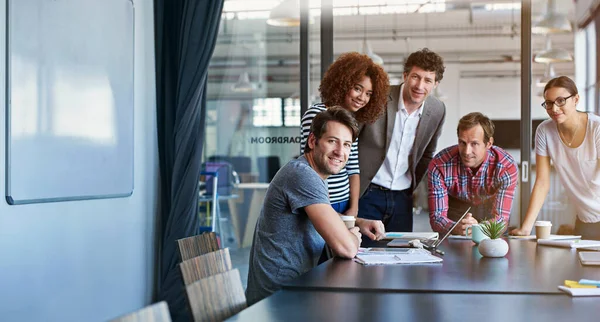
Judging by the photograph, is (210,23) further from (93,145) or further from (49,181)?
(49,181)

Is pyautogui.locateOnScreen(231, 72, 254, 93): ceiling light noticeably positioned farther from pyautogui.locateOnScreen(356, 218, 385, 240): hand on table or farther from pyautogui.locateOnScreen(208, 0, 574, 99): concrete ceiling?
pyautogui.locateOnScreen(356, 218, 385, 240): hand on table

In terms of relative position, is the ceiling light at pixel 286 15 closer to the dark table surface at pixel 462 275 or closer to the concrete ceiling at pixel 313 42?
the concrete ceiling at pixel 313 42

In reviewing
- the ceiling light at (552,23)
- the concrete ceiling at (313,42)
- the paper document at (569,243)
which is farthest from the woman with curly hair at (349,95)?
the ceiling light at (552,23)

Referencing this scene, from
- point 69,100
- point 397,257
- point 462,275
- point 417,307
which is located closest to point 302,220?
point 397,257

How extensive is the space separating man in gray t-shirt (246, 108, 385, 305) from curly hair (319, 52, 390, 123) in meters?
0.75

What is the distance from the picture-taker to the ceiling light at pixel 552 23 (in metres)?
5.51

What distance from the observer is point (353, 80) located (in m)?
3.72

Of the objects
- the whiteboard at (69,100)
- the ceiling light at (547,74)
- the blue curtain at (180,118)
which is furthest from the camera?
the blue curtain at (180,118)

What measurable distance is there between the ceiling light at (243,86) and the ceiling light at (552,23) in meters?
2.15

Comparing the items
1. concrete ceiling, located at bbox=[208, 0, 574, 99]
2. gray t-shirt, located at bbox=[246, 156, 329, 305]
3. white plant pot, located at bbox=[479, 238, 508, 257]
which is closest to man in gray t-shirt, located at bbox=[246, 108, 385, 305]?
gray t-shirt, located at bbox=[246, 156, 329, 305]

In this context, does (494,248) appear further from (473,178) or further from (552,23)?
(552,23)

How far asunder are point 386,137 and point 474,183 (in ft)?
1.87

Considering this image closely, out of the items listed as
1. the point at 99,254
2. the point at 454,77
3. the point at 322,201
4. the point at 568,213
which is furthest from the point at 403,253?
the point at 454,77

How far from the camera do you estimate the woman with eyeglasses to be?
365 centimetres
